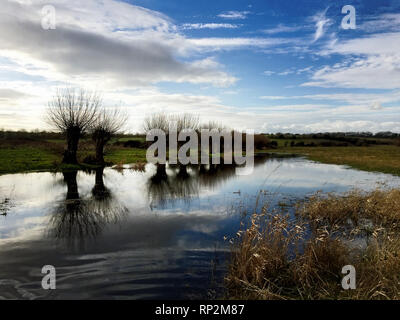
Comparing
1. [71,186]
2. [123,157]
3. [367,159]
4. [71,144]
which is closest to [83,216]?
[71,186]

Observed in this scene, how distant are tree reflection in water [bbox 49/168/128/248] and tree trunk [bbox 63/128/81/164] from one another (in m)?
12.1

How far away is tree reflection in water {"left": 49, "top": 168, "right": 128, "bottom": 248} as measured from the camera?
848 cm

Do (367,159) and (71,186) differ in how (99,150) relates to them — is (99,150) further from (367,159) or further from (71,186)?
(367,159)

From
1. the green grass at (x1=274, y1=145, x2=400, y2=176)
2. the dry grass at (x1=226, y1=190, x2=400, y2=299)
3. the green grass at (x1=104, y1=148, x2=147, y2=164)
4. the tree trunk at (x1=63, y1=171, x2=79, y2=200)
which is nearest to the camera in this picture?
the dry grass at (x1=226, y1=190, x2=400, y2=299)

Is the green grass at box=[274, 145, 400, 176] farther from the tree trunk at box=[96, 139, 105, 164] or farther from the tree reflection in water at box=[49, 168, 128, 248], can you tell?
the tree trunk at box=[96, 139, 105, 164]

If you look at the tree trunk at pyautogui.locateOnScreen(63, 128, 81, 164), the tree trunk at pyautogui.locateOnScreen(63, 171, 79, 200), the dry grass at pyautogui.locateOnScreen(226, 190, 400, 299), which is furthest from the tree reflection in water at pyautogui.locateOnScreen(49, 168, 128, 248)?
the tree trunk at pyautogui.locateOnScreen(63, 128, 81, 164)

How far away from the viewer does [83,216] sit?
1045cm

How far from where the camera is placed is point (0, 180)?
702 inches

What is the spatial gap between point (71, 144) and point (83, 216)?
17605mm

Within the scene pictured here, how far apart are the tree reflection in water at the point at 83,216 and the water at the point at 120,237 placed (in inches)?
1.3

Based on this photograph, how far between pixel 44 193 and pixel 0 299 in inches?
413

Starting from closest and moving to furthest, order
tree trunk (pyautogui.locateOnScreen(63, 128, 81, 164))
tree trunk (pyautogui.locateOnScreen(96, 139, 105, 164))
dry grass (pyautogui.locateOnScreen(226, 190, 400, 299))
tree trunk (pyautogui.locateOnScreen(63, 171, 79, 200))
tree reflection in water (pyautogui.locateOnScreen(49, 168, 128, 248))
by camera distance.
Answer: dry grass (pyautogui.locateOnScreen(226, 190, 400, 299))
tree reflection in water (pyautogui.locateOnScreen(49, 168, 128, 248))
tree trunk (pyautogui.locateOnScreen(63, 171, 79, 200))
tree trunk (pyautogui.locateOnScreen(63, 128, 81, 164))
tree trunk (pyautogui.locateOnScreen(96, 139, 105, 164))
